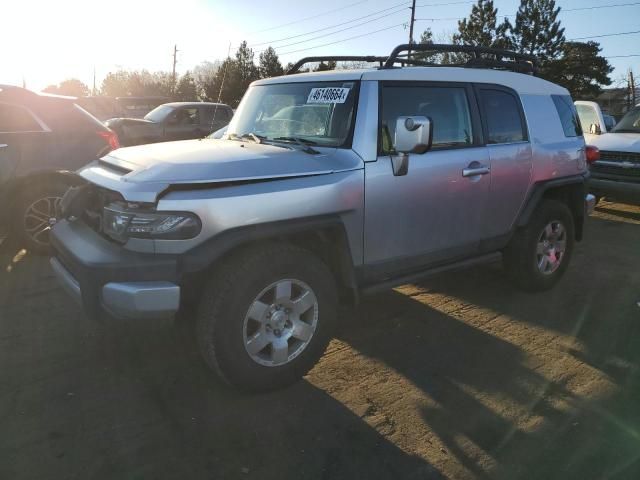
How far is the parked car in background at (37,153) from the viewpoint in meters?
5.30

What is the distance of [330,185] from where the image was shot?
3.15 metres

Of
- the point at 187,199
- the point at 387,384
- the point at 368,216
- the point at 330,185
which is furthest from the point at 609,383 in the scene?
the point at 187,199

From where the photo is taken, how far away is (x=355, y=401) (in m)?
3.10

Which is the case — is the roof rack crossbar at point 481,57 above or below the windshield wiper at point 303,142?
above

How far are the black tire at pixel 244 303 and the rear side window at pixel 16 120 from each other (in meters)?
3.95

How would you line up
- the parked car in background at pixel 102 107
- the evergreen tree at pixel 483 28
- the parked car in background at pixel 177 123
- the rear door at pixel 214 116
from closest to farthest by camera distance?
the parked car in background at pixel 177 123 < the rear door at pixel 214 116 < the parked car in background at pixel 102 107 < the evergreen tree at pixel 483 28

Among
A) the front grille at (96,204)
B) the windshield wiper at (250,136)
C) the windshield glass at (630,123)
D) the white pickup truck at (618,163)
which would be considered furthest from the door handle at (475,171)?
the windshield glass at (630,123)

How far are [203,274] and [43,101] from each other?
4.15 metres

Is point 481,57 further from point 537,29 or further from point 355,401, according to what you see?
point 537,29

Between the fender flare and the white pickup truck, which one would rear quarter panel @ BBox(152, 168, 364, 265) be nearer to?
the fender flare

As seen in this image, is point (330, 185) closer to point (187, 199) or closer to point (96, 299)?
point (187, 199)

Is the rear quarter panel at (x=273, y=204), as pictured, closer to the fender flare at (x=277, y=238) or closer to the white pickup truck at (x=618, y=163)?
the fender flare at (x=277, y=238)

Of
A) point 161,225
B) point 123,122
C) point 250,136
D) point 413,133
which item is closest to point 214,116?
point 123,122

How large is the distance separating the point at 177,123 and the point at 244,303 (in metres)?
11.0
